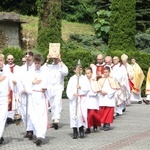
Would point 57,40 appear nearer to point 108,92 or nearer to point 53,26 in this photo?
point 53,26

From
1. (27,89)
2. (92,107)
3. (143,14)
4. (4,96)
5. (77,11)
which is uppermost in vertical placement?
(77,11)

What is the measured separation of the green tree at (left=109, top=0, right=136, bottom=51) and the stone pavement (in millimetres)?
13348

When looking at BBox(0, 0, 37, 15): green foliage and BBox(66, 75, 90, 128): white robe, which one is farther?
BBox(0, 0, 37, 15): green foliage

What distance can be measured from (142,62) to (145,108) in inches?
198

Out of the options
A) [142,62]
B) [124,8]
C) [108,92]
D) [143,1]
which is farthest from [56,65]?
[143,1]

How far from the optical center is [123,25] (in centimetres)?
2844

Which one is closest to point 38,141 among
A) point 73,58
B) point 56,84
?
point 56,84

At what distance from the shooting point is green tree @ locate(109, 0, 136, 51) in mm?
28266

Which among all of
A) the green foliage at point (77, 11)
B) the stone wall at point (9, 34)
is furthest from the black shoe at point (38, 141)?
the green foliage at point (77, 11)

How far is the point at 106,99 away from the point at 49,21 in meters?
11.8

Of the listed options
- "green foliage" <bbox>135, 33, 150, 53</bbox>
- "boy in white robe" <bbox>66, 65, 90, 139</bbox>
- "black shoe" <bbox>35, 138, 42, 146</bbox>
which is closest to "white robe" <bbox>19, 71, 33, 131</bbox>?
"black shoe" <bbox>35, 138, 42, 146</bbox>

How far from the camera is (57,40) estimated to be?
25125 mm

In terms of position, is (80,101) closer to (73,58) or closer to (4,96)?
(4,96)

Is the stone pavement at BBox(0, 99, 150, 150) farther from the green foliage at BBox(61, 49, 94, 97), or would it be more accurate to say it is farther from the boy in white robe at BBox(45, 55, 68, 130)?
the green foliage at BBox(61, 49, 94, 97)
